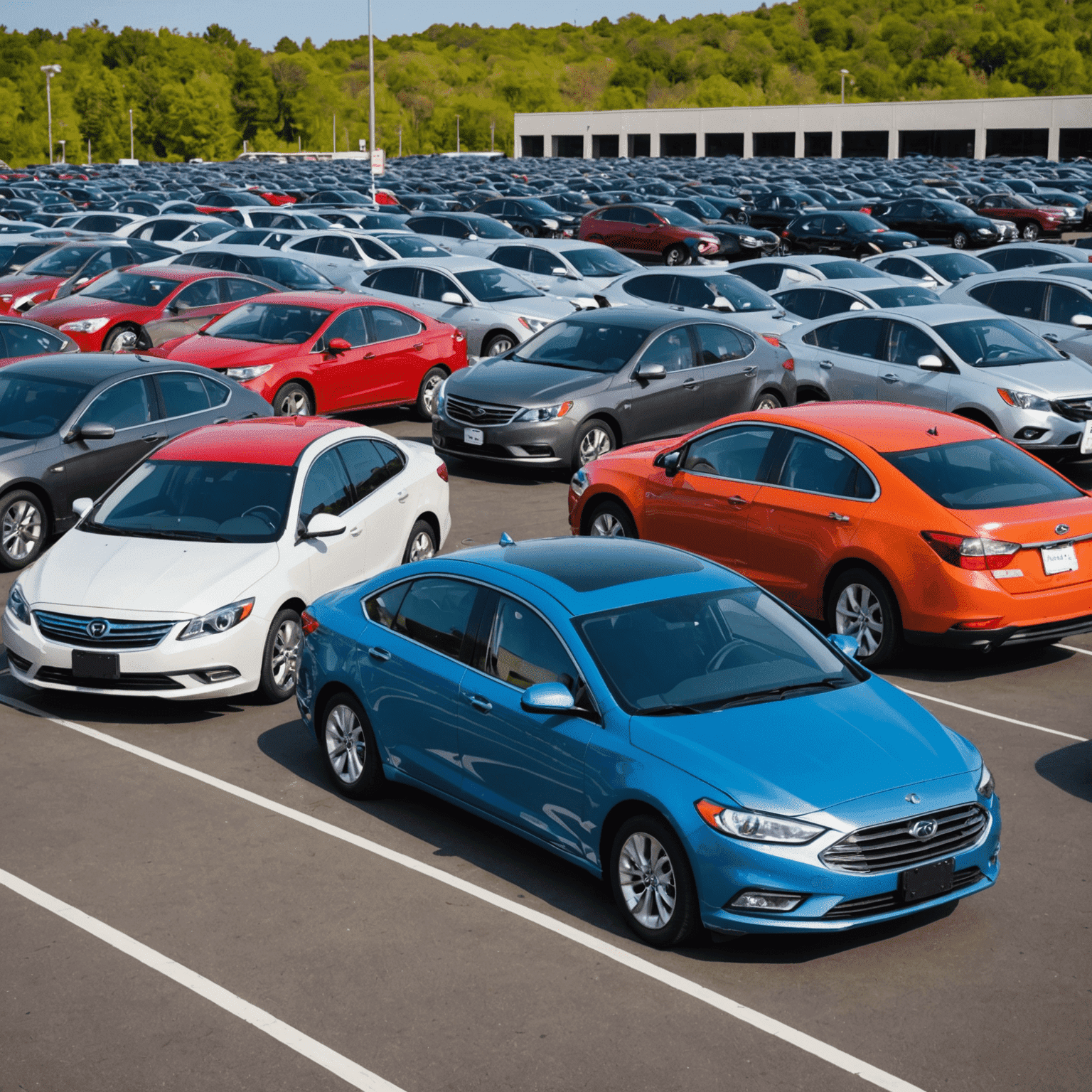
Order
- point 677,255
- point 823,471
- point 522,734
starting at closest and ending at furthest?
point 522,734 < point 823,471 < point 677,255

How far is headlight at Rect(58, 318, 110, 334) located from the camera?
2039 centimetres

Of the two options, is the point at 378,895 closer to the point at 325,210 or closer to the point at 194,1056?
the point at 194,1056

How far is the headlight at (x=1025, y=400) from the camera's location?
15789 mm

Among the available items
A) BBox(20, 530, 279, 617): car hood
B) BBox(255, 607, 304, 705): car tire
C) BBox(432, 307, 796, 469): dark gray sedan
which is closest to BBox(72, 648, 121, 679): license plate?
BBox(20, 530, 279, 617): car hood

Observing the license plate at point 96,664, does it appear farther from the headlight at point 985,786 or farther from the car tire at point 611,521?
the headlight at point 985,786

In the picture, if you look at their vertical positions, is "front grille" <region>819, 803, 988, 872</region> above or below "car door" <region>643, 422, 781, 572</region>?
below

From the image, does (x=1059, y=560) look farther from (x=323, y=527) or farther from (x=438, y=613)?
(x=323, y=527)

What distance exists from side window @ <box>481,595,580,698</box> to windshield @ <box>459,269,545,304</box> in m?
15.3

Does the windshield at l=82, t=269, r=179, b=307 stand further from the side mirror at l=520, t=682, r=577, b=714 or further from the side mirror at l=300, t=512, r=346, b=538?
the side mirror at l=520, t=682, r=577, b=714

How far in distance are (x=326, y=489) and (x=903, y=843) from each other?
569 centimetres

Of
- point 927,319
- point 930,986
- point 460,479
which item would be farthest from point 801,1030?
point 927,319

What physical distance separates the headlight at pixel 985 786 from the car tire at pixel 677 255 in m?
33.4

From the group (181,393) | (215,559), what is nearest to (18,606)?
(215,559)

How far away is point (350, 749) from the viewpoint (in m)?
8.11
